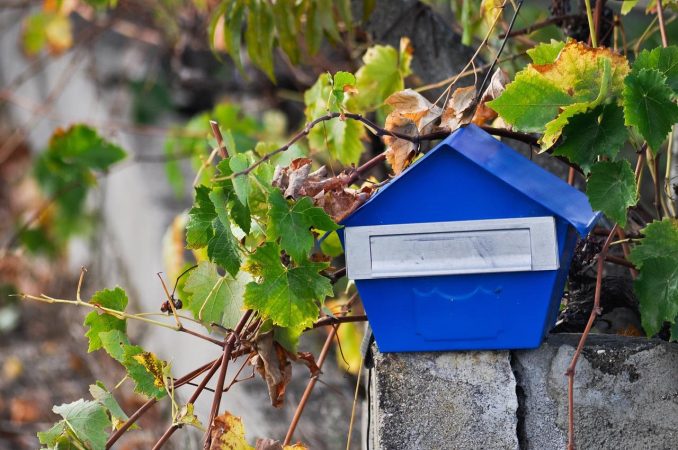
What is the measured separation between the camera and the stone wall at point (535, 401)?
4.44 ft

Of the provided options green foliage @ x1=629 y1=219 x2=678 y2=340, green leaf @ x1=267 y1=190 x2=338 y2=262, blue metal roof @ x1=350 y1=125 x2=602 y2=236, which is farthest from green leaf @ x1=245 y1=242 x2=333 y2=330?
green foliage @ x1=629 y1=219 x2=678 y2=340

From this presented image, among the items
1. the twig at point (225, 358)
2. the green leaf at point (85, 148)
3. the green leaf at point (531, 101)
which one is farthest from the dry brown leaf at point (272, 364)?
the green leaf at point (85, 148)

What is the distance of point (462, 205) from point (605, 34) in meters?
0.79

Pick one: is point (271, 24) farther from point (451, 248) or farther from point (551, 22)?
point (451, 248)

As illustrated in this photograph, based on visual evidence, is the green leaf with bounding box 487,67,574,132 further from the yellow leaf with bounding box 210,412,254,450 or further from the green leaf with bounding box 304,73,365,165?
the yellow leaf with bounding box 210,412,254,450

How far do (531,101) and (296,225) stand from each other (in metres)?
0.40

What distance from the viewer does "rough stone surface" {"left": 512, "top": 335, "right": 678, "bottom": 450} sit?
1.35 meters

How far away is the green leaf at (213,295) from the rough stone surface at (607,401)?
1.66 ft

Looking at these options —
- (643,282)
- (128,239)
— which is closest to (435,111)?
(643,282)

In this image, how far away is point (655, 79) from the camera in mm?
1224

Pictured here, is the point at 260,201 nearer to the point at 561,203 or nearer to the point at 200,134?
the point at 561,203

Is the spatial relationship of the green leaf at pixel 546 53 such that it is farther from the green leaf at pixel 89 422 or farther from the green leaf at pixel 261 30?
the green leaf at pixel 89 422

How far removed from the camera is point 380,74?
1.96 meters

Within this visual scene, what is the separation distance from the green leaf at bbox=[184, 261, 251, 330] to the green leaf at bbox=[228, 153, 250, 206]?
189mm
